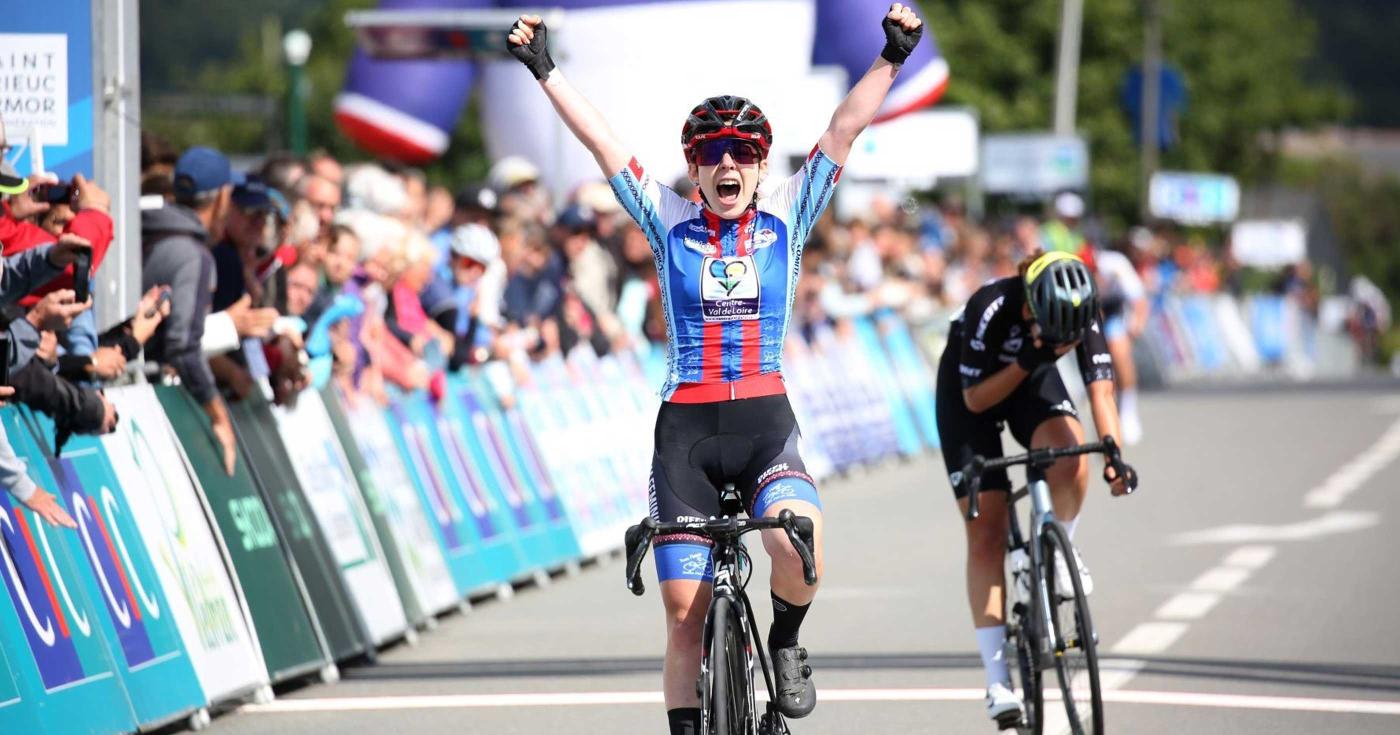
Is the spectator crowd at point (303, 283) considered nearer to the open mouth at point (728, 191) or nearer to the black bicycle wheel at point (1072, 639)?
the black bicycle wheel at point (1072, 639)

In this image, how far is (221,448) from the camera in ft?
33.0

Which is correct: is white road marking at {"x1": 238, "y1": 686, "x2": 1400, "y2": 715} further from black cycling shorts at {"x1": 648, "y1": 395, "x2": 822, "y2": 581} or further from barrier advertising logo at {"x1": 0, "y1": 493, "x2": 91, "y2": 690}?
black cycling shorts at {"x1": 648, "y1": 395, "x2": 822, "y2": 581}

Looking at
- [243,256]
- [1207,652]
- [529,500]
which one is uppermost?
[243,256]

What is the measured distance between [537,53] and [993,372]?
2.02 meters

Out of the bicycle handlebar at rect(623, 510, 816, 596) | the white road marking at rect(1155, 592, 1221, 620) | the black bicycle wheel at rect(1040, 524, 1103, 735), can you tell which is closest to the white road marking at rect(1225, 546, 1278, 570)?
the white road marking at rect(1155, 592, 1221, 620)

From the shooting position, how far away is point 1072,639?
7.76 m

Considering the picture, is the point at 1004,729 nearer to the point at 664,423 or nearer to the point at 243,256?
the point at 664,423

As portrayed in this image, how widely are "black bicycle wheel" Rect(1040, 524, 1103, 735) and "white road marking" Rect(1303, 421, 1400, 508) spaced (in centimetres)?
1059

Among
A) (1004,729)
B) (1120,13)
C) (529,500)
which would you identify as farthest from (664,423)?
(1120,13)

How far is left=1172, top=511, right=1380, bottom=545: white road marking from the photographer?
51.6 ft

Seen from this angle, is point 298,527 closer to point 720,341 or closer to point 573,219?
point 720,341

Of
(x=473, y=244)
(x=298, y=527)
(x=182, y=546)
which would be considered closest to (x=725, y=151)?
(x=182, y=546)

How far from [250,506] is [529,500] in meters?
4.03

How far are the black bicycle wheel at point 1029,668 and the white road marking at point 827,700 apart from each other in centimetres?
133
